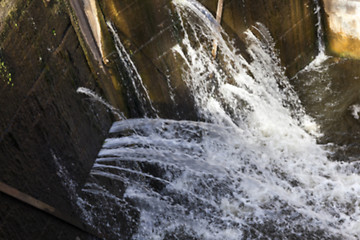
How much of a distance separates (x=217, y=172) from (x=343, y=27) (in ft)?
9.95

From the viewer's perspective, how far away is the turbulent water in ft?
14.8

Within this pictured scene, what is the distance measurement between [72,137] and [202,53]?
2.07 meters

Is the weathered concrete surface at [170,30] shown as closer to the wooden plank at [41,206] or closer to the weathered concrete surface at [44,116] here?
the weathered concrete surface at [44,116]

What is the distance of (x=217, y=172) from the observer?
503 cm

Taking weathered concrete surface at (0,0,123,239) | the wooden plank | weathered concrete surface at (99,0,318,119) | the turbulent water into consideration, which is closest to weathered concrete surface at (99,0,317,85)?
weathered concrete surface at (99,0,318,119)

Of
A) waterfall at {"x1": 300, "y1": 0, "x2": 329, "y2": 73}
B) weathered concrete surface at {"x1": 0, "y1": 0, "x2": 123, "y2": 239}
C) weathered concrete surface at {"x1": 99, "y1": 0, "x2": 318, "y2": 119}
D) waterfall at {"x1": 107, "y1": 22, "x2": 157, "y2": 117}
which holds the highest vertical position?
waterfall at {"x1": 300, "y1": 0, "x2": 329, "y2": 73}

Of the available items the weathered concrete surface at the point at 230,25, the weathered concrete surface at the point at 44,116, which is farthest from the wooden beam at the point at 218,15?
the weathered concrete surface at the point at 44,116

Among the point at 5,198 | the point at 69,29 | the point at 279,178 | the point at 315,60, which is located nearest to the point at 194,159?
the point at 279,178

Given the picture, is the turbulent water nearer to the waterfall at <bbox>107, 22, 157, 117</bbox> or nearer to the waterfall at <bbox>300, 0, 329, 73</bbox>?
the waterfall at <bbox>107, 22, 157, 117</bbox>

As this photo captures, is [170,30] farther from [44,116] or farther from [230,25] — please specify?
[44,116]

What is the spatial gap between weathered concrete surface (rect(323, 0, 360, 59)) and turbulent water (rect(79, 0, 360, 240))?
1.39m

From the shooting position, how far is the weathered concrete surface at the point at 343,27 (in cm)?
636

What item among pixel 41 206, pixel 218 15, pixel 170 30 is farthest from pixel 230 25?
pixel 41 206

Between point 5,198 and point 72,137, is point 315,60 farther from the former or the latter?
point 5,198
